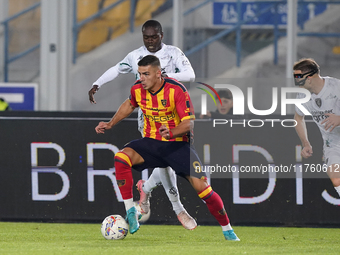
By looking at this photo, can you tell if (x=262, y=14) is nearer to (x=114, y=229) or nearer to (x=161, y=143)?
(x=161, y=143)

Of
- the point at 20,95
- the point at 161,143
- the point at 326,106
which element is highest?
the point at 20,95

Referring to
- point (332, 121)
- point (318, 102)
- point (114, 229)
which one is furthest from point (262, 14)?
point (114, 229)

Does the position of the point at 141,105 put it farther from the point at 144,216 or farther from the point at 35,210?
the point at 35,210

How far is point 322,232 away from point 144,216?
1933mm

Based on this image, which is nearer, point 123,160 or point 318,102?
point 123,160

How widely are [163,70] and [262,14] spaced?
12.8 ft

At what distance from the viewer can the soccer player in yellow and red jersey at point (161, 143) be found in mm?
6566

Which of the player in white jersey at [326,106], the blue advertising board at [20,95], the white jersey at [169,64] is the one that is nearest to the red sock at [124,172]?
the white jersey at [169,64]

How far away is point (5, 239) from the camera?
6.87 metres

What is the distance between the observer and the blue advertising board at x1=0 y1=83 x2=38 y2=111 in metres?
11.1

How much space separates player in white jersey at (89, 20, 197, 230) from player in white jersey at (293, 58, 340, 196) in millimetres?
1111

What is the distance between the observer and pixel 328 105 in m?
7.07

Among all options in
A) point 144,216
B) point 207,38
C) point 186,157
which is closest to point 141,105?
point 186,157

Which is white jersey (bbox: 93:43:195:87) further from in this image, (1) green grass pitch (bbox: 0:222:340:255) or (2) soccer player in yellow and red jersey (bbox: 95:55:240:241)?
(1) green grass pitch (bbox: 0:222:340:255)
